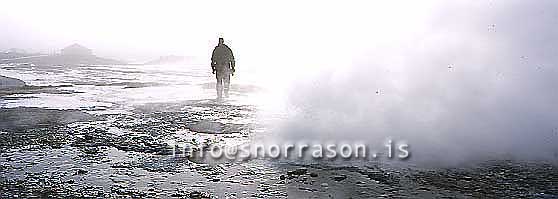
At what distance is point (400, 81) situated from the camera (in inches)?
463

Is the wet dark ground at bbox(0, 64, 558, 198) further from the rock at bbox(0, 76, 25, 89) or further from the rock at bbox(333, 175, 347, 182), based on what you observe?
the rock at bbox(0, 76, 25, 89)

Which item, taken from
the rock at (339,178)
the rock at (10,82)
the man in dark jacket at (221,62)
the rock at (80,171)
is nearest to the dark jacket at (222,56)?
the man in dark jacket at (221,62)

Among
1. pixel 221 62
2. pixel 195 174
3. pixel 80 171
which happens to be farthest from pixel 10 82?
pixel 195 174

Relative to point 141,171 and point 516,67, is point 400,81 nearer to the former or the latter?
point 516,67

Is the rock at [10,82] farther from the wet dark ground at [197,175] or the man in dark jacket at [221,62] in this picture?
the wet dark ground at [197,175]

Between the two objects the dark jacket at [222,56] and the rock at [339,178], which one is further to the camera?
the dark jacket at [222,56]

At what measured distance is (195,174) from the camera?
21.9 ft

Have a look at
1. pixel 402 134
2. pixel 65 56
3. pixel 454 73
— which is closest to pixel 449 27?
pixel 454 73

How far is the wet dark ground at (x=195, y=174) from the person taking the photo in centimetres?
588

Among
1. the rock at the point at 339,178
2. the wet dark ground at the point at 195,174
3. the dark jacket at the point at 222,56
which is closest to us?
the wet dark ground at the point at 195,174

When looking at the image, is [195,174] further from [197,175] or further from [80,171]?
[80,171]

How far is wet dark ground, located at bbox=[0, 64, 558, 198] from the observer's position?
19.3 feet

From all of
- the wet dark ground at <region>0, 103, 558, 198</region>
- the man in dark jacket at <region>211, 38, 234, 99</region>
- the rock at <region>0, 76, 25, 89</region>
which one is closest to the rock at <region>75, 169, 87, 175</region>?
the wet dark ground at <region>0, 103, 558, 198</region>

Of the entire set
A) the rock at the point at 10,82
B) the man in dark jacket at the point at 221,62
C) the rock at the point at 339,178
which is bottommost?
the rock at the point at 339,178
